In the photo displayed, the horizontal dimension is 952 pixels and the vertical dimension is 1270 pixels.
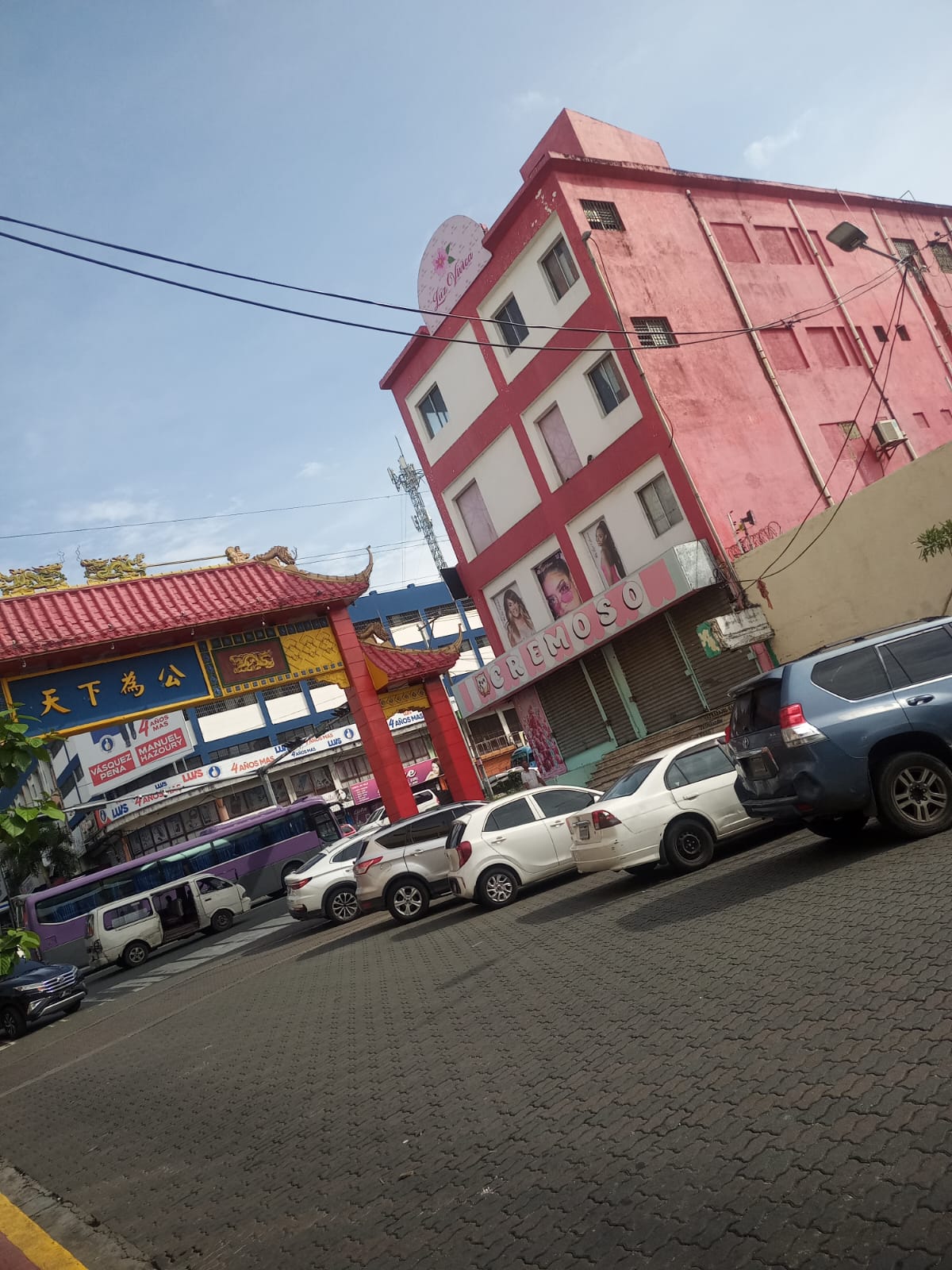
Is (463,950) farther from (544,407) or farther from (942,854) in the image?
(544,407)

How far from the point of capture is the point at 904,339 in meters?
29.1

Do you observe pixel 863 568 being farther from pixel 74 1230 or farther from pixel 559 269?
pixel 74 1230

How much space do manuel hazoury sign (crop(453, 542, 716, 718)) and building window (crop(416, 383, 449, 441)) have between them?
7.50 m

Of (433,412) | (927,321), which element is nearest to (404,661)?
(433,412)

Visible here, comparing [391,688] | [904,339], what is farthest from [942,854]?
[904,339]

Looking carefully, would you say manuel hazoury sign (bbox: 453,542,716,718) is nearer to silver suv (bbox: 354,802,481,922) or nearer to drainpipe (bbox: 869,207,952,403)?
silver suv (bbox: 354,802,481,922)

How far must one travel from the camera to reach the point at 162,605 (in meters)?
19.8

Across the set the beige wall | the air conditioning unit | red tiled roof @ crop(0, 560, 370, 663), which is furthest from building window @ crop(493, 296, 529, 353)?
the air conditioning unit

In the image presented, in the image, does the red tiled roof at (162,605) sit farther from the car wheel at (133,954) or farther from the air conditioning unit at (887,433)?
the air conditioning unit at (887,433)

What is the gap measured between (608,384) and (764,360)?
4595 millimetres

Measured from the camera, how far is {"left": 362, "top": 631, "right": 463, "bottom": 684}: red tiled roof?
80.6 feet

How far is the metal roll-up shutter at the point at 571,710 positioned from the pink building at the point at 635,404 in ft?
0.23

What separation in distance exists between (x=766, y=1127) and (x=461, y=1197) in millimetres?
1486

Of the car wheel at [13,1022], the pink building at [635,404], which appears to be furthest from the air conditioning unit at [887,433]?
the car wheel at [13,1022]
